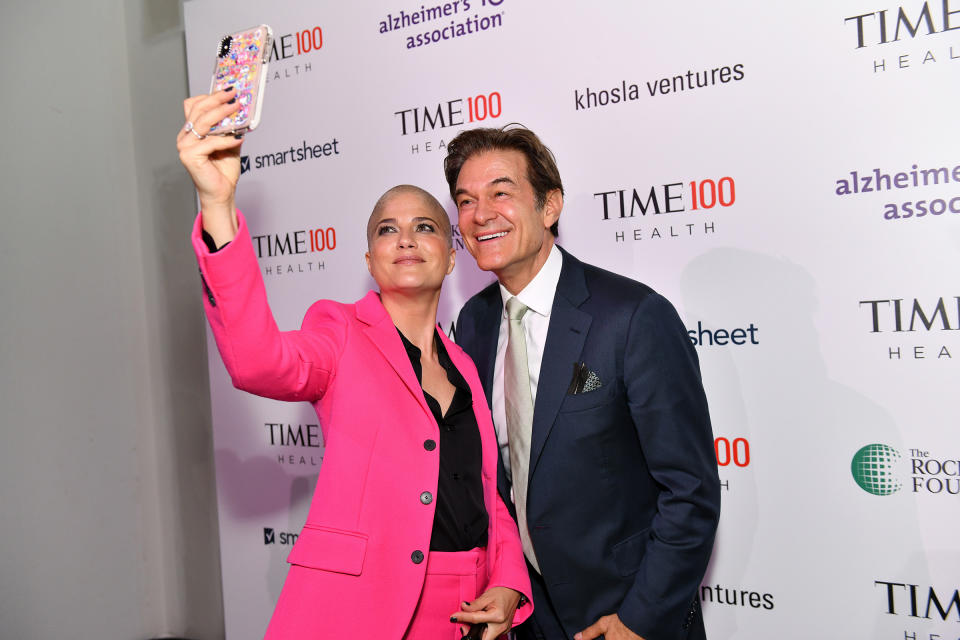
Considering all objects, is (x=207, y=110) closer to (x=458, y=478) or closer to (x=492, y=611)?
(x=458, y=478)

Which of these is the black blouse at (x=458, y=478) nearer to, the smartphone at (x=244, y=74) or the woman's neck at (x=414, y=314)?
the woman's neck at (x=414, y=314)

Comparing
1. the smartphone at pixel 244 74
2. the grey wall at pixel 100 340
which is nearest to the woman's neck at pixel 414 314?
the smartphone at pixel 244 74

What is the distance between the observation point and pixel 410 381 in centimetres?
161

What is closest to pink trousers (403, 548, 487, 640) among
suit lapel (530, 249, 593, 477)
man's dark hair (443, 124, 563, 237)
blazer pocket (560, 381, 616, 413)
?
suit lapel (530, 249, 593, 477)

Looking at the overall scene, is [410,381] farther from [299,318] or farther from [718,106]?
[299,318]

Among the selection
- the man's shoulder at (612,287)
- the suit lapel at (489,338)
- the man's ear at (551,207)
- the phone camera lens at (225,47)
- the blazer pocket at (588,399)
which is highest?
the phone camera lens at (225,47)

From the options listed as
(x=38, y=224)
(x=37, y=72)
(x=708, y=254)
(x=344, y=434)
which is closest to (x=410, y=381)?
(x=344, y=434)

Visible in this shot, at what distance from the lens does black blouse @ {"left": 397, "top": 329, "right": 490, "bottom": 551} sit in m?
1.60

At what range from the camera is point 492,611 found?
5.15ft

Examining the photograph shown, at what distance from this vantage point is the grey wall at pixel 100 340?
2.92m

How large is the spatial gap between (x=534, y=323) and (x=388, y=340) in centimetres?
47

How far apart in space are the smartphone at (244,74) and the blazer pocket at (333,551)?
2.77ft

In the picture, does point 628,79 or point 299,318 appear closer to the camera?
point 628,79

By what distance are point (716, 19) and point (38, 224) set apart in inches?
111
